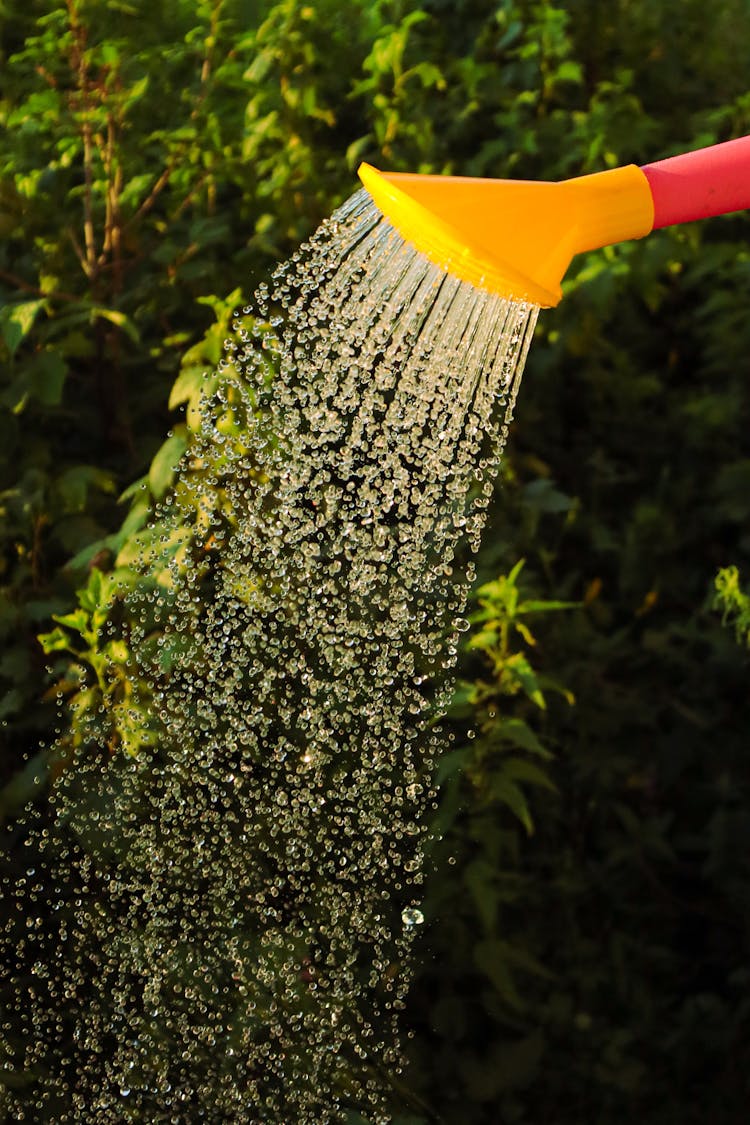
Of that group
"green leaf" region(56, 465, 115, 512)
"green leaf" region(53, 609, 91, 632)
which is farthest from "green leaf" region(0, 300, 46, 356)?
"green leaf" region(53, 609, 91, 632)

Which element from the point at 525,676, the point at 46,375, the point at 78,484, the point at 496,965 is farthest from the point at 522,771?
the point at 46,375

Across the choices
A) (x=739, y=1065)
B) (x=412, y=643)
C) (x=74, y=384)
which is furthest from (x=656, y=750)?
(x=74, y=384)

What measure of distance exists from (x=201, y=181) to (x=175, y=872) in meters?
1.07

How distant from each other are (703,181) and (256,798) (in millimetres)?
1067

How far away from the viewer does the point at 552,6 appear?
2.63 m

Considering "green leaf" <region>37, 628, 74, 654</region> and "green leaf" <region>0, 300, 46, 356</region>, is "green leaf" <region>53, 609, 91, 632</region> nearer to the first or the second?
"green leaf" <region>37, 628, 74, 654</region>

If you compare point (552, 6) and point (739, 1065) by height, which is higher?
point (552, 6)

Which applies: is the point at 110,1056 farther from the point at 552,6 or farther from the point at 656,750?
the point at 552,6

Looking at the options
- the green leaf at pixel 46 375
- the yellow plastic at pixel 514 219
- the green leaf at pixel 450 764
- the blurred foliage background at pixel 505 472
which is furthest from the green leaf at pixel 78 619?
the yellow plastic at pixel 514 219

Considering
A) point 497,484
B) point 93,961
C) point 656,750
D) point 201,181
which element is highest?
point 201,181

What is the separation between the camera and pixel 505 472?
2.35 m

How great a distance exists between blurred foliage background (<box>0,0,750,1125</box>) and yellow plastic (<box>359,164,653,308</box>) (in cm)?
79

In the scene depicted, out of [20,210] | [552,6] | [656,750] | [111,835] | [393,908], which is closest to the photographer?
[111,835]

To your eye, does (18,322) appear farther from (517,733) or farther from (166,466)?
(517,733)
